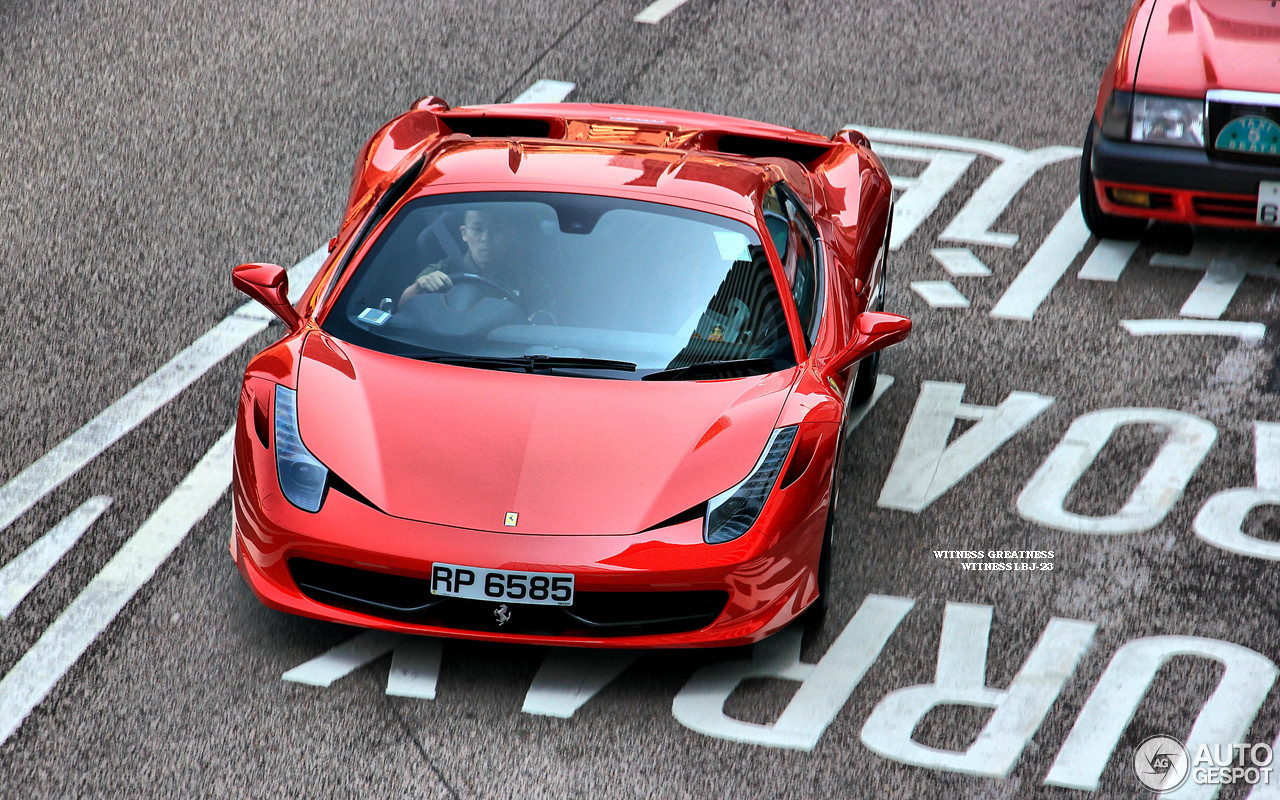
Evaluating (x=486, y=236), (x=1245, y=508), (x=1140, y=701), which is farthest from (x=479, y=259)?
(x=1245, y=508)

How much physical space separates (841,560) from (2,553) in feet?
9.42

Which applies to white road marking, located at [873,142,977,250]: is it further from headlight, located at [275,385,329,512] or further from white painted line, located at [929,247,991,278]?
headlight, located at [275,385,329,512]

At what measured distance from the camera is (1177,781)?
13.3 feet

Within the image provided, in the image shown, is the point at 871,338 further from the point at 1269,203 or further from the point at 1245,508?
the point at 1269,203

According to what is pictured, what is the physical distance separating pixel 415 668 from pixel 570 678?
47 centimetres

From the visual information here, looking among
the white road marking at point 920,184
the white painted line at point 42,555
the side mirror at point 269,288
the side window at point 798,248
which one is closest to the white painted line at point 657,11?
the white road marking at point 920,184

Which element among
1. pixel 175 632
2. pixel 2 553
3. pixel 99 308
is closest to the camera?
pixel 175 632

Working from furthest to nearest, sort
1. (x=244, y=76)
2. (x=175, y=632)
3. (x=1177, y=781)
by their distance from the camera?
(x=244, y=76), (x=175, y=632), (x=1177, y=781)

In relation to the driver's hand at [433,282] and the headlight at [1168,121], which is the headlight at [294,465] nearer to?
the driver's hand at [433,282]

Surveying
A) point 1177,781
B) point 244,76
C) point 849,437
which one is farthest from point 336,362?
point 244,76

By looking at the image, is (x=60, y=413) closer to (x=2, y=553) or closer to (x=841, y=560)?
(x=2, y=553)

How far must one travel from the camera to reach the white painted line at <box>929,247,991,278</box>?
750 centimetres

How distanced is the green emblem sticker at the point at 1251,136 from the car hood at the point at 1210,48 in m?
0.16

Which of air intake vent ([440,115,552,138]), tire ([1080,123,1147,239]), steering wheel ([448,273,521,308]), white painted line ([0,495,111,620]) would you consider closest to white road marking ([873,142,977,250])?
tire ([1080,123,1147,239])
